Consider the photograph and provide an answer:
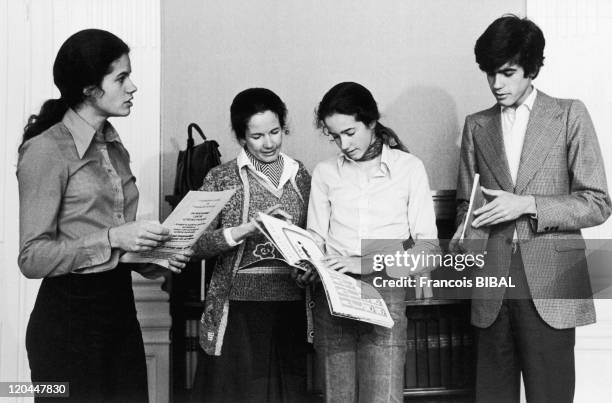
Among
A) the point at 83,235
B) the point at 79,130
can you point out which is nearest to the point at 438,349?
the point at 83,235

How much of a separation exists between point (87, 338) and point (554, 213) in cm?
141

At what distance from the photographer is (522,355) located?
200 cm

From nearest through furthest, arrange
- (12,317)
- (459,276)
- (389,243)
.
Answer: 1. (389,243)
2. (459,276)
3. (12,317)

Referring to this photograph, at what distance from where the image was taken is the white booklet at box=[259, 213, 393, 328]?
1.70m

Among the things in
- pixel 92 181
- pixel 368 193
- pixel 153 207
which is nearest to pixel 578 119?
pixel 368 193

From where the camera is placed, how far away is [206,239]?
2.12 metres

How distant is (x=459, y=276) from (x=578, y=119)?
2.31ft

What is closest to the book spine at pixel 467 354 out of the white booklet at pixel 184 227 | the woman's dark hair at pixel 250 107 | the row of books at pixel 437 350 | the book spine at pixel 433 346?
the row of books at pixel 437 350

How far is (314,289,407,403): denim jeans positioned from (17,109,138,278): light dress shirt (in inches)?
27.0

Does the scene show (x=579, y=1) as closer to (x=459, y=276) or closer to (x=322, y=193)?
(x=459, y=276)

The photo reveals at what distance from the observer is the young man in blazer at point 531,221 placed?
198cm

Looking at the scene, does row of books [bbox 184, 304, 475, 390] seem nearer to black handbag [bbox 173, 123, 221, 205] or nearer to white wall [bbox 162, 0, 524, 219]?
white wall [bbox 162, 0, 524, 219]

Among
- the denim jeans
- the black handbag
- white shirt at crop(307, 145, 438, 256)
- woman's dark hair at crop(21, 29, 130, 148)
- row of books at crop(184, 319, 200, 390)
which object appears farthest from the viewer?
row of books at crop(184, 319, 200, 390)

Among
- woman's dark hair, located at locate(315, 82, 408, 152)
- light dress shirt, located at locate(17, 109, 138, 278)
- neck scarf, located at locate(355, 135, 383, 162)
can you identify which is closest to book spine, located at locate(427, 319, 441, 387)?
neck scarf, located at locate(355, 135, 383, 162)
